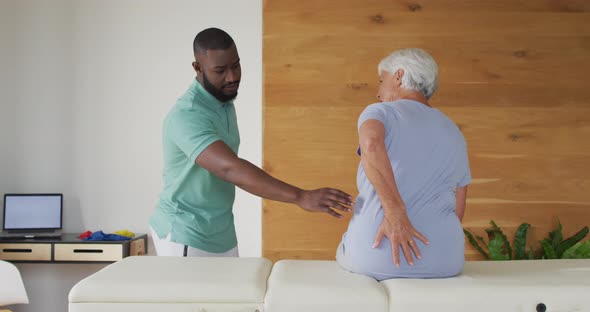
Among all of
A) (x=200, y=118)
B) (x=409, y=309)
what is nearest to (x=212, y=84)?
(x=200, y=118)

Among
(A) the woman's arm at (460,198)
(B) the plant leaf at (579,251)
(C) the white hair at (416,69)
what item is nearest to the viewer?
(C) the white hair at (416,69)

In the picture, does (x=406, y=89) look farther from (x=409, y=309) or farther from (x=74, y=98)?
(x=74, y=98)

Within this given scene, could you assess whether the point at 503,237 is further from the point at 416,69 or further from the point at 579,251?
the point at 416,69

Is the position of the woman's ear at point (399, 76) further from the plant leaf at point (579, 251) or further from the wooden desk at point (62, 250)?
the wooden desk at point (62, 250)

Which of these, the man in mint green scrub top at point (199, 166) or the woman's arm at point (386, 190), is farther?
the man in mint green scrub top at point (199, 166)

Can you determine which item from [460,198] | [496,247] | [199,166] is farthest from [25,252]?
[460,198]

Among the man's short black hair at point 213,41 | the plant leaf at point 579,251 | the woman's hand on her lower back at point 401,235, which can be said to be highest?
the man's short black hair at point 213,41

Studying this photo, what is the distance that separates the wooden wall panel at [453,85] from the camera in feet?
11.4

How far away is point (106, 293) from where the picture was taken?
67.1 inches

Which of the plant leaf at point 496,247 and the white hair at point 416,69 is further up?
the white hair at point 416,69

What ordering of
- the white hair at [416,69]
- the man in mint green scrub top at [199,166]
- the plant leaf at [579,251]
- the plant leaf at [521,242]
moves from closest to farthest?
the white hair at [416,69] < the man in mint green scrub top at [199,166] < the plant leaf at [579,251] < the plant leaf at [521,242]

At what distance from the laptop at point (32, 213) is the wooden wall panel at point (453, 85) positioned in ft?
5.49

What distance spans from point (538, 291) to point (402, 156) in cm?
46

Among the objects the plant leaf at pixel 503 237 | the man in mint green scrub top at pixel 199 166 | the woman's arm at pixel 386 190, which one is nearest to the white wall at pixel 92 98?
the plant leaf at pixel 503 237
